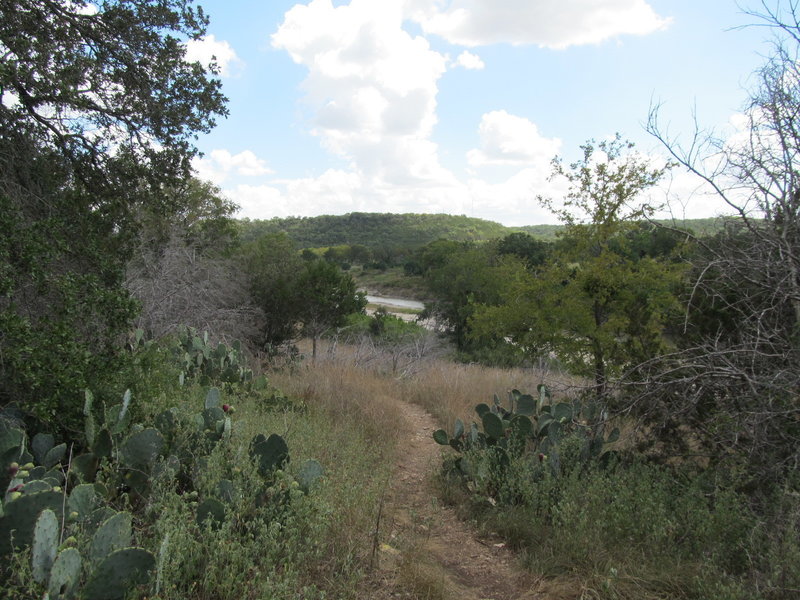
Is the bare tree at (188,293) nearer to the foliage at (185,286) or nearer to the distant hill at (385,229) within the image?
the foliage at (185,286)

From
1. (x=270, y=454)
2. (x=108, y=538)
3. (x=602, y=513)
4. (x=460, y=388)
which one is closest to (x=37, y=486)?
(x=108, y=538)

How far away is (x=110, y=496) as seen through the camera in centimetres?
315

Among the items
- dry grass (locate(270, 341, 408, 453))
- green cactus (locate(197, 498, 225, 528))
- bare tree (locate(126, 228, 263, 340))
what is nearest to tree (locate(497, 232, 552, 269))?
bare tree (locate(126, 228, 263, 340))

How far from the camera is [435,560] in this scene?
346 cm

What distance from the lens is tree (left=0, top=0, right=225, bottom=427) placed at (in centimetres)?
370

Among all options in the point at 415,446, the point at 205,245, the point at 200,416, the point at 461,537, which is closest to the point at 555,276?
the point at 415,446

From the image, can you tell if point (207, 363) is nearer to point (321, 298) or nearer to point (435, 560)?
point (435, 560)

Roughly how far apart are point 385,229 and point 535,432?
8682cm

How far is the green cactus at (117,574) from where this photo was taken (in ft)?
7.02

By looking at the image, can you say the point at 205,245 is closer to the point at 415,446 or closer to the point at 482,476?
the point at 415,446

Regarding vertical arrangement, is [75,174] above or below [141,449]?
above

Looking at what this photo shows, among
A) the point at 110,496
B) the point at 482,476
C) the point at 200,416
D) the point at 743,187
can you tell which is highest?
the point at 743,187

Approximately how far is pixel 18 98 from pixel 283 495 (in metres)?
4.33

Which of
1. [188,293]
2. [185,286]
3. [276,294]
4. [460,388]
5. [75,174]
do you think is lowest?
[460,388]
